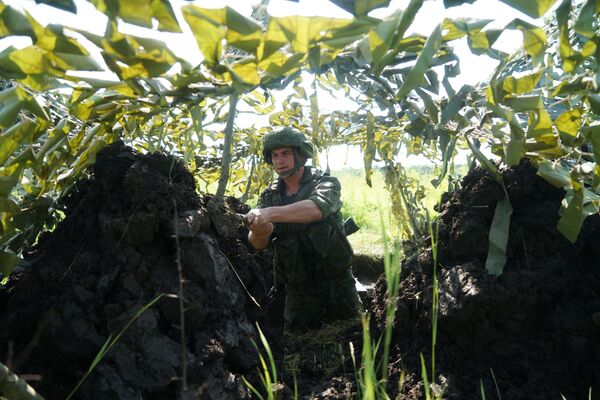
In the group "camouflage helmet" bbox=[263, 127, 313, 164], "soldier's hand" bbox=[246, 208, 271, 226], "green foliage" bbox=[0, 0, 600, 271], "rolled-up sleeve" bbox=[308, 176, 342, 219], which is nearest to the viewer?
"green foliage" bbox=[0, 0, 600, 271]

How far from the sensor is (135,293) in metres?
1.56

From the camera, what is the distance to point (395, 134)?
3135mm

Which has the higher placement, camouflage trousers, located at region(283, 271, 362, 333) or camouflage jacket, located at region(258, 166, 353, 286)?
camouflage jacket, located at region(258, 166, 353, 286)

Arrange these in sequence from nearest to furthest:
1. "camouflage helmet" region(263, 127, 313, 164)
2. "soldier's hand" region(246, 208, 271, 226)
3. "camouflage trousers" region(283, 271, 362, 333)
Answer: "soldier's hand" region(246, 208, 271, 226) → "camouflage helmet" region(263, 127, 313, 164) → "camouflage trousers" region(283, 271, 362, 333)

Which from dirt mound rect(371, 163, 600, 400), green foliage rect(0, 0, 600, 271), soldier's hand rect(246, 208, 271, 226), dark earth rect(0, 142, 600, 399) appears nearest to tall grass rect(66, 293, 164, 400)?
dark earth rect(0, 142, 600, 399)

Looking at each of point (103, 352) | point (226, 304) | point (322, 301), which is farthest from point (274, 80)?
point (322, 301)

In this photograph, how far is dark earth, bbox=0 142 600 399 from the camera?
1.45 meters

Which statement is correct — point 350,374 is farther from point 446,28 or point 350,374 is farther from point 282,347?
point 446,28

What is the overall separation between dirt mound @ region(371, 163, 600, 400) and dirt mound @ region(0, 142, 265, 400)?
58 centimetres

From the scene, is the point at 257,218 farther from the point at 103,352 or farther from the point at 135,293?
the point at 103,352

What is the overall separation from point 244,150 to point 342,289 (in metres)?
1.35

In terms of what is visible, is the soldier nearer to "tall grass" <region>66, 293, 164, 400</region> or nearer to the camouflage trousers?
the camouflage trousers

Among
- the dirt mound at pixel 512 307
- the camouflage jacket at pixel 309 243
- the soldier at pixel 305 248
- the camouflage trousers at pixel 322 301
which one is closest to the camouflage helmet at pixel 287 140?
the soldier at pixel 305 248

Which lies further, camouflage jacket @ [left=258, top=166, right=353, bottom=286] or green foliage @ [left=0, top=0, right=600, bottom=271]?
camouflage jacket @ [left=258, top=166, right=353, bottom=286]
